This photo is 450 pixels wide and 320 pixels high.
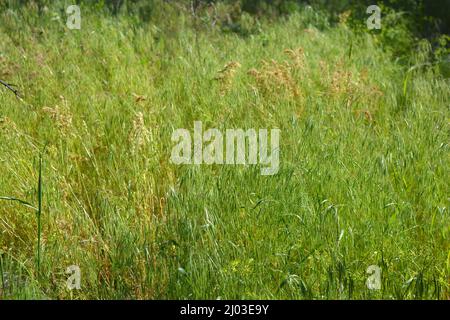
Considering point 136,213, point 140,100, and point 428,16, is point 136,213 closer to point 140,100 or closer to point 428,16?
point 140,100

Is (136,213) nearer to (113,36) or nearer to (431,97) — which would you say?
(431,97)

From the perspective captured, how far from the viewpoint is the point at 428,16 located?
23.8 ft

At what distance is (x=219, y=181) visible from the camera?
146 inches

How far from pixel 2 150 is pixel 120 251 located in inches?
44.9

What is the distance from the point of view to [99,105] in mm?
4746

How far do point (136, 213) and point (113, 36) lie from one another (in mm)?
3046

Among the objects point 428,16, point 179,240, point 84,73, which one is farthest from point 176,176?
point 428,16

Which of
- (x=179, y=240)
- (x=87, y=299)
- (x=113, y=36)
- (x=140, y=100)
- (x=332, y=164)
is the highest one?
(x=113, y=36)

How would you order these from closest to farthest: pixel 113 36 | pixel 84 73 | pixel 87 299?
pixel 87 299 < pixel 84 73 < pixel 113 36

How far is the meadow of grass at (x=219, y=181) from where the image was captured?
3121 millimetres

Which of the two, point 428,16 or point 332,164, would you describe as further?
point 428,16

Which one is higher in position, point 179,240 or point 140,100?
point 140,100

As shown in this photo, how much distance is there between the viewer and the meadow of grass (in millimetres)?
3121

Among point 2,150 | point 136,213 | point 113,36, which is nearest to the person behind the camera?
point 136,213
